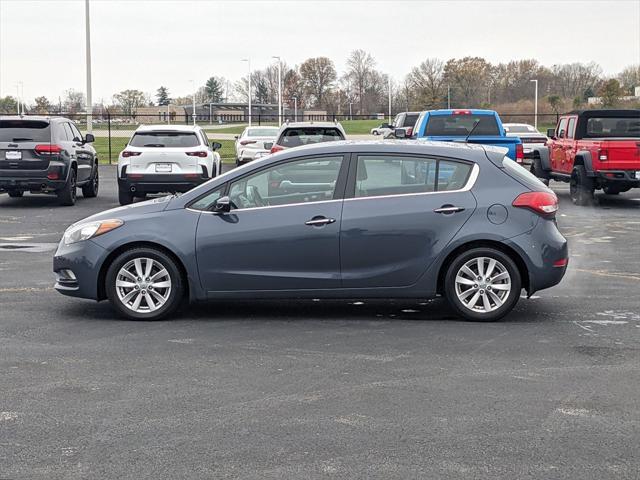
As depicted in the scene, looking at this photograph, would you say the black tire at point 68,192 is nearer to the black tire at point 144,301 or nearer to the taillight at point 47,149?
the taillight at point 47,149

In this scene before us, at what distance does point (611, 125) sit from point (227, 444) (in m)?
17.3

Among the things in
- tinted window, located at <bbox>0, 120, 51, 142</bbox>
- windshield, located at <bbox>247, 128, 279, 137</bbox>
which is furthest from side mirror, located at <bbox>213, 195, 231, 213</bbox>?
windshield, located at <bbox>247, 128, 279, 137</bbox>

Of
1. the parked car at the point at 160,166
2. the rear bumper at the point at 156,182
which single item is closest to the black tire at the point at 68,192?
→ the parked car at the point at 160,166

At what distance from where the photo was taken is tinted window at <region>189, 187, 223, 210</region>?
27.2 ft

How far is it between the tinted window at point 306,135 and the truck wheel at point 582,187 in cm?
496

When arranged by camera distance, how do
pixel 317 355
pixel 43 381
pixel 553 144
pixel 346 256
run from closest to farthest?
pixel 43 381, pixel 317 355, pixel 346 256, pixel 553 144

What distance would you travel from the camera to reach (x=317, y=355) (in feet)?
22.8

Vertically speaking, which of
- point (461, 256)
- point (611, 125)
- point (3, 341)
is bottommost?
point (3, 341)

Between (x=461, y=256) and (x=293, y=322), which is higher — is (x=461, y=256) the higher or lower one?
the higher one

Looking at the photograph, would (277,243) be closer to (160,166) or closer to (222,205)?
(222,205)

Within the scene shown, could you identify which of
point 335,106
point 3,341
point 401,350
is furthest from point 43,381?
point 335,106

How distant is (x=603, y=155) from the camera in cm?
1916

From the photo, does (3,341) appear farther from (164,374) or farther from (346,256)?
(346,256)

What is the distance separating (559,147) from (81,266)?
50.9ft
